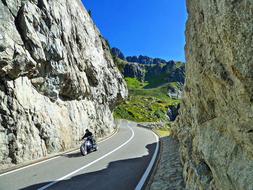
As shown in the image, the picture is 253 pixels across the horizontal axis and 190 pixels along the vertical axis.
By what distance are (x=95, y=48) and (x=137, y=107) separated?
102340 millimetres

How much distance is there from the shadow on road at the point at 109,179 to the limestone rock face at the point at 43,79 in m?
5.66

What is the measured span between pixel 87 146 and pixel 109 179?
841cm

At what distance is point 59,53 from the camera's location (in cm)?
2577

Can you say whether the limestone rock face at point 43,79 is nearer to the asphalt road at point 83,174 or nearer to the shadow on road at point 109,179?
the asphalt road at point 83,174

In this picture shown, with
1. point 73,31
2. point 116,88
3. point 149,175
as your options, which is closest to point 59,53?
point 73,31

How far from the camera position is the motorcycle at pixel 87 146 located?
20.7m

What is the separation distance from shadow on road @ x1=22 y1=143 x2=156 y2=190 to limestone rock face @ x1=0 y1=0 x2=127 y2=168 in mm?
5657

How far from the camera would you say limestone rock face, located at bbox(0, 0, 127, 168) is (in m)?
18.3

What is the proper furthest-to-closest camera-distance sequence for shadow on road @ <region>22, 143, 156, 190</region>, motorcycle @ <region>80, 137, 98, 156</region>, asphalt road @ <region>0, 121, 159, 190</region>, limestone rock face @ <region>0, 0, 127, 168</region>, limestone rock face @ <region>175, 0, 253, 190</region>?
1. motorcycle @ <region>80, 137, 98, 156</region>
2. limestone rock face @ <region>0, 0, 127, 168</region>
3. asphalt road @ <region>0, 121, 159, 190</region>
4. shadow on road @ <region>22, 143, 156, 190</region>
5. limestone rock face @ <region>175, 0, 253, 190</region>

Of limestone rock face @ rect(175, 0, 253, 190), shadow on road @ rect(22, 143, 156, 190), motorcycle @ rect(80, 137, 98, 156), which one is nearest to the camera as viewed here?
limestone rock face @ rect(175, 0, 253, 190)

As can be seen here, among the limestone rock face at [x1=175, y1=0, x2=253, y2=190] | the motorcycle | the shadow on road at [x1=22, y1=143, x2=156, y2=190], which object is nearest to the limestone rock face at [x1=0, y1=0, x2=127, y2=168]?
the motorcycle

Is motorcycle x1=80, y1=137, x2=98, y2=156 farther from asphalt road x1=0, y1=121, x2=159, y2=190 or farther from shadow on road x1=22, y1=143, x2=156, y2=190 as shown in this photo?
shadow on road x1=22, y1=143, x2=156, y2=190

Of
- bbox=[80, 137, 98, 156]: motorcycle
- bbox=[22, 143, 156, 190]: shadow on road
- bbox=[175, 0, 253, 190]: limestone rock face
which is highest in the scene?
bbox=[175, 0, 253, 190]: limestone rock face

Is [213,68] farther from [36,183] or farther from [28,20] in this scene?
[28,20]
